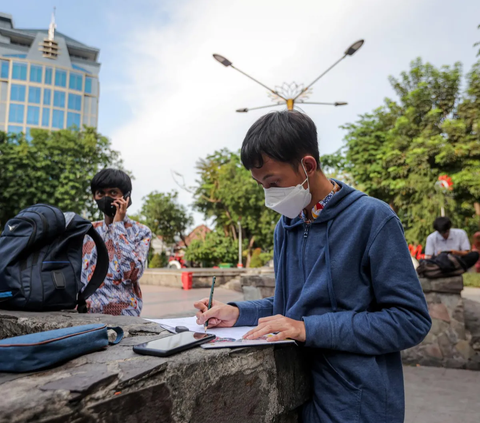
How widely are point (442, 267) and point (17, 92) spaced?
67060mm

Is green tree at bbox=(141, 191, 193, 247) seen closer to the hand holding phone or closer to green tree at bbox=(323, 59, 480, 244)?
green tree at bbox=(323, 59, 480, 244)

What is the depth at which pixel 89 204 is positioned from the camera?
2631cm

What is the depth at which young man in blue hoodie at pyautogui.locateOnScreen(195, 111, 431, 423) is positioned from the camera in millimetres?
1218

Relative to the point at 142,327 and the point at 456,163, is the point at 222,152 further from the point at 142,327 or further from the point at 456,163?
the point at 142,327

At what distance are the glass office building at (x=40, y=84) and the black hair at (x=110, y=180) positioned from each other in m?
62.0

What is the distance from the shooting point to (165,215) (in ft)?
102

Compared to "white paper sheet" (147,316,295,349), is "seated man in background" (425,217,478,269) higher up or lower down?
higher up

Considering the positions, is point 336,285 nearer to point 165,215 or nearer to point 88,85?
point 165,215

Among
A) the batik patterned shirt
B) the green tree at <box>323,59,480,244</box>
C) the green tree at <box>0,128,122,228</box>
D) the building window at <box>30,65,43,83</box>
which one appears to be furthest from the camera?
the building window at <box>30,65,43,83</box>

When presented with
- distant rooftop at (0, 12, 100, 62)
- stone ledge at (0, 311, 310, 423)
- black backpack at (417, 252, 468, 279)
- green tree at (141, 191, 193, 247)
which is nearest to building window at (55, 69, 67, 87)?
distant rooftop at (0, 12, 100, 62)

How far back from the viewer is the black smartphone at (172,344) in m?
1.12

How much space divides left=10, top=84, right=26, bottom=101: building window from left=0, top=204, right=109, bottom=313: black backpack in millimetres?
67246

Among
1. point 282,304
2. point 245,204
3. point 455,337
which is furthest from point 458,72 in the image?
point 282,304

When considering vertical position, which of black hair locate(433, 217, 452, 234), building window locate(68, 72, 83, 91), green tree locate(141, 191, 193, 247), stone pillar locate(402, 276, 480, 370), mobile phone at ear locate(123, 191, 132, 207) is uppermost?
building window locate(68, 72, 83, 91)
